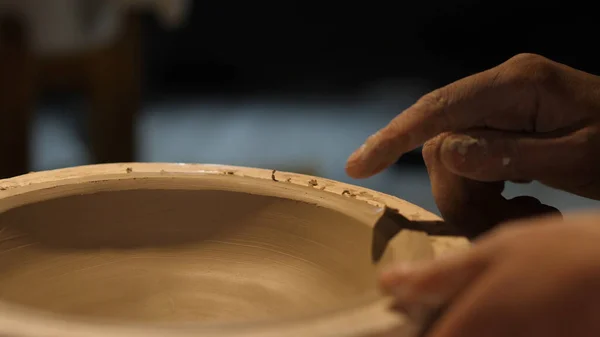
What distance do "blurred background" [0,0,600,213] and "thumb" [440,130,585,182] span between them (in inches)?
53.1

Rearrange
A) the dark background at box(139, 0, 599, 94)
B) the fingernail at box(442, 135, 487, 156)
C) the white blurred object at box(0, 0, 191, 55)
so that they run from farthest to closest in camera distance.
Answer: the dark background at box(139, 0, 599, 94), the white blurred object at box(0, 0, 191, 55), the fingernail at box(442, 135, 487, 156)

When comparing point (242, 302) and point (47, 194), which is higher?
point (47, 194)

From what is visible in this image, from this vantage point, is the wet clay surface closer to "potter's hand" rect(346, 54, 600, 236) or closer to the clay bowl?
the clay bowl

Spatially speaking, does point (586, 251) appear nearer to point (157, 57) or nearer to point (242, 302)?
point (242, 302)

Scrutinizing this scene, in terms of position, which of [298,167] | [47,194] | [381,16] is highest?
[381,16]

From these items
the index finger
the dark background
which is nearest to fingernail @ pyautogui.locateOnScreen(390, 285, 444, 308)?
the index finger

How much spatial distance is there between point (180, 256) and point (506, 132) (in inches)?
16.0

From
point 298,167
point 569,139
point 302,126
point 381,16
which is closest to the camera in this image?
point 569,139

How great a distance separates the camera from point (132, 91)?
213 cm

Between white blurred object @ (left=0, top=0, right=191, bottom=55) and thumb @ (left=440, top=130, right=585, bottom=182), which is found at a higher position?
white blurred object @ (left=0, top=0, right=191, bottom=55)

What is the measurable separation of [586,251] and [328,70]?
3.48 m

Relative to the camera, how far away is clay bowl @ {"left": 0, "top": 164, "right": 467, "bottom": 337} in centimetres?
69

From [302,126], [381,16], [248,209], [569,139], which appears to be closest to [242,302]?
[248,209]

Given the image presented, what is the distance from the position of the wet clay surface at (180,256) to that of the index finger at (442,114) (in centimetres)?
7
